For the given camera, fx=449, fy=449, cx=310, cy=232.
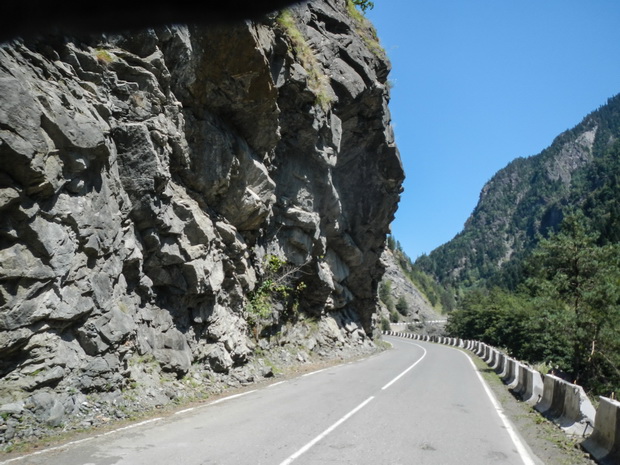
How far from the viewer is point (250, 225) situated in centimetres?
1850

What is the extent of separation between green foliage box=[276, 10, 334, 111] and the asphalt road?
13.6 m

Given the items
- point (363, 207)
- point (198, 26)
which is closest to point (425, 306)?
point (363, 207)

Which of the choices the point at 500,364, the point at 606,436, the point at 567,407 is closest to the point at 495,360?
the point at 500,364

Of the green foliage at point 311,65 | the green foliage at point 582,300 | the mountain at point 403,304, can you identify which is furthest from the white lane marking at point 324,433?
the mountain at point 403,304

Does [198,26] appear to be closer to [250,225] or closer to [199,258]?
[199,258]

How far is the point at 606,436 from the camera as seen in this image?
732 centimetres

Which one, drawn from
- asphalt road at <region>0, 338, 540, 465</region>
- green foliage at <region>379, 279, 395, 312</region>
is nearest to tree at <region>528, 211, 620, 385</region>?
asphalt road at <region>0, 338, 540, 465</region>

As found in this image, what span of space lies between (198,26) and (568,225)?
91.4 ft

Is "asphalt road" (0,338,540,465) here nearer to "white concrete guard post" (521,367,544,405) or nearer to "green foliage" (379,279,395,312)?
"white concrete guard post" (521,367,544,405)

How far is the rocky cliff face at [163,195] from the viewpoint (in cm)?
809

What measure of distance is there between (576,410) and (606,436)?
2.05m

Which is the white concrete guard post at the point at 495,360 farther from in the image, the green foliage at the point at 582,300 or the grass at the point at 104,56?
the grass at the point at 104,56

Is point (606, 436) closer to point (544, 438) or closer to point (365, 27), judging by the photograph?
point (544, 438)

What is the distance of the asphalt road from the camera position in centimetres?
669
